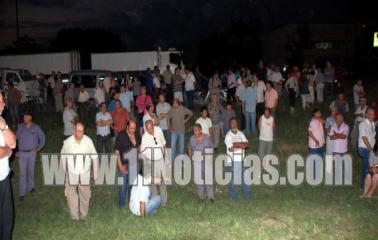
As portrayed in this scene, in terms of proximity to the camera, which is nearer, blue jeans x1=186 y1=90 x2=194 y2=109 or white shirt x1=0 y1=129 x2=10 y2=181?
white shirt x1=0 y1=129 x2=10 y2=181

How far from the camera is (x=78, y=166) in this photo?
1035 cm

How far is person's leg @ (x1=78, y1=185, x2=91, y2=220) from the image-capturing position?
10414mm

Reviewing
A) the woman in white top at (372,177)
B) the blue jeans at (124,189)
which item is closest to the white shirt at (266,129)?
the woman in white top at (372,177)

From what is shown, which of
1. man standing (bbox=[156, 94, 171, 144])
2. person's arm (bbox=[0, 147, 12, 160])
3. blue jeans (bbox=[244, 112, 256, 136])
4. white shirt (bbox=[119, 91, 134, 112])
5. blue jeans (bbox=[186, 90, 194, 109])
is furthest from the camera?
blue jeans (bbox=[186, 90, 194, 109])

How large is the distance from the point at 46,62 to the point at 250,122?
22.4m

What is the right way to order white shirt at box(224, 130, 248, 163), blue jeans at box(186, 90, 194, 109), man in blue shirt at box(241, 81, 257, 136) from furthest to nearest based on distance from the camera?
blue jeans at box(186, 90, 194, 109), man in blue shirt at box(241, 81, 257, 136), white shirt at box(224, 130, 248, 163)

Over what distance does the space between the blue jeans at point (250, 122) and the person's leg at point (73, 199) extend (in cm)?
836

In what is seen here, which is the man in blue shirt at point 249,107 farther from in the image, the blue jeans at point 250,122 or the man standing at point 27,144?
the man standing at point 27,144

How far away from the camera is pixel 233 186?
11992 millimetres

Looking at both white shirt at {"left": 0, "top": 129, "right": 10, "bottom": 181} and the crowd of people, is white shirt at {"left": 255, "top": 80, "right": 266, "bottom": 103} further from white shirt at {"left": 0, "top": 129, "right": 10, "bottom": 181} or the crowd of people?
white shirt at {"left": 0, "top": 129, "right": 10, "bottom": 181}

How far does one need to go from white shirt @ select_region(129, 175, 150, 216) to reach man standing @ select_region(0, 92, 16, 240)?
10.1 ft

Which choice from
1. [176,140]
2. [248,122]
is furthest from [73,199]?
[248,122]

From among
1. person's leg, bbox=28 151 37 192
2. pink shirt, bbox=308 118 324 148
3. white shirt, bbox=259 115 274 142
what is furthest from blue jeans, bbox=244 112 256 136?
person's leg, bbox=28 151 37 192

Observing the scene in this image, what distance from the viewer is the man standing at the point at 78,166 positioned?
10.3m
